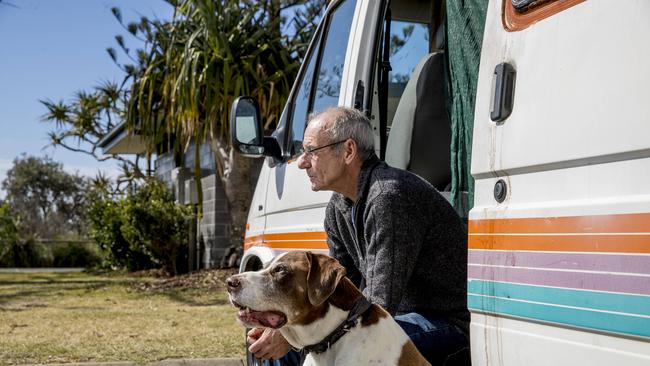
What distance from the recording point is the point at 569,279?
1.96 m

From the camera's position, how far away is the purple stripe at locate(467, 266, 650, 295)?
177 centimetres

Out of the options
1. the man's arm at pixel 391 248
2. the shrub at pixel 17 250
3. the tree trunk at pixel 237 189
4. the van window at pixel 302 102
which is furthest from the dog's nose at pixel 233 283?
the shrub at pixel 17 250

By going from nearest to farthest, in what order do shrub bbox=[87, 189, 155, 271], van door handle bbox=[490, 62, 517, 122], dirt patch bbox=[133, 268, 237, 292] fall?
van door handle bbox=[490, 62, 517, 122]
dirt patch bbox=[133, 268, 237, 292]
shrub bbox=[87, 189, 155, 271]

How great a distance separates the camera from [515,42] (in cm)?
222

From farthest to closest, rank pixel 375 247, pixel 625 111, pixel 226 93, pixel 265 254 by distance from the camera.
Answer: pixel 226 93 → pixel 265 254 → pixel 375 247 → pixel 625 111

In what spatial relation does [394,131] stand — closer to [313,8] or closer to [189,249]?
[313,8]

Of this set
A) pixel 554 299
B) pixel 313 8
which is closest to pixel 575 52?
pixel 554 299

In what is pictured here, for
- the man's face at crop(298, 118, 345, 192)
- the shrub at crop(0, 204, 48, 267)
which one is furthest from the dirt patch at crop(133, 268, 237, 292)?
the man's face at crop(298, 118, 345, 192)

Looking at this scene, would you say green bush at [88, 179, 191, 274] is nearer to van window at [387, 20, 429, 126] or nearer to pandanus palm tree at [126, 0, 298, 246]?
pandanus palm tree at [126, 0, 298, 246]

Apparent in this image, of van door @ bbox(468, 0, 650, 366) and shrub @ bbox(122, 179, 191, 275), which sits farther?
shrub @ bbox(122, 179, 191, 275)

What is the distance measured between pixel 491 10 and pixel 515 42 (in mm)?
205

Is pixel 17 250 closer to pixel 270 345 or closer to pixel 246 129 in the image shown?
pixel 246 129

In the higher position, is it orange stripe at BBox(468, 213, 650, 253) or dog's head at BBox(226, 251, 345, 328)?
orange stripe at BBox(468, 213, 650, 253)

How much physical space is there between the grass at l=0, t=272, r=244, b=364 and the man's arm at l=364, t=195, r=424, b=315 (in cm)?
363
